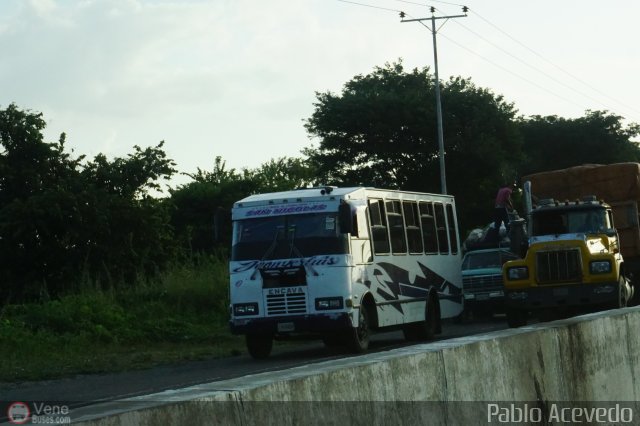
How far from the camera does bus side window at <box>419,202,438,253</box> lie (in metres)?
23.2

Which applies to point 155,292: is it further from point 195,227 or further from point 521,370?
point 195,227

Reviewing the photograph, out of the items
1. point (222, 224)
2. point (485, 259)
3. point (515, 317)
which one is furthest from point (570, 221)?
point (485, 259)

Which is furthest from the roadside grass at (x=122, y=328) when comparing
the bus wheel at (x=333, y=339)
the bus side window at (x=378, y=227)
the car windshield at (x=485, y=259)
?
the car windshield at (x=485, y=259)

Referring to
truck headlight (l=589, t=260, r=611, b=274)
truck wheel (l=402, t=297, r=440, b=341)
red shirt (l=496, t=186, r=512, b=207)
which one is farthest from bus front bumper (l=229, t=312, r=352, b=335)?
red shirt (l=496, t=186, r=512, b=207)

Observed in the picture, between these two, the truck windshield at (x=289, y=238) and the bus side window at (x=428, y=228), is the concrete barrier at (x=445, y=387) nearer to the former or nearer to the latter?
the truck windshield at (x=289, y=238)

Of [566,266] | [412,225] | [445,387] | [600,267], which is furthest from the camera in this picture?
[412,225]

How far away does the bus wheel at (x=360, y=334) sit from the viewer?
1914 centimetres

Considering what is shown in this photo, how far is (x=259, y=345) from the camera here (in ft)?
66.0

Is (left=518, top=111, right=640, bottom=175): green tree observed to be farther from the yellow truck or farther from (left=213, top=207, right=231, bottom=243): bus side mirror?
(left=213, top=207, right=231, bottom=243): bus side mirror

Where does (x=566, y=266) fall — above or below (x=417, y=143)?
below

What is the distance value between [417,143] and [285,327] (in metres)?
43.3

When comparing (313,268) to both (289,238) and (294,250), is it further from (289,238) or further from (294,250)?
(289,238)

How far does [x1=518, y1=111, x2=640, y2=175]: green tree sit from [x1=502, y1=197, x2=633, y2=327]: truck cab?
5541 centimetres

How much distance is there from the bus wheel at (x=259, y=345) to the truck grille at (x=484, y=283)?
10469mm
